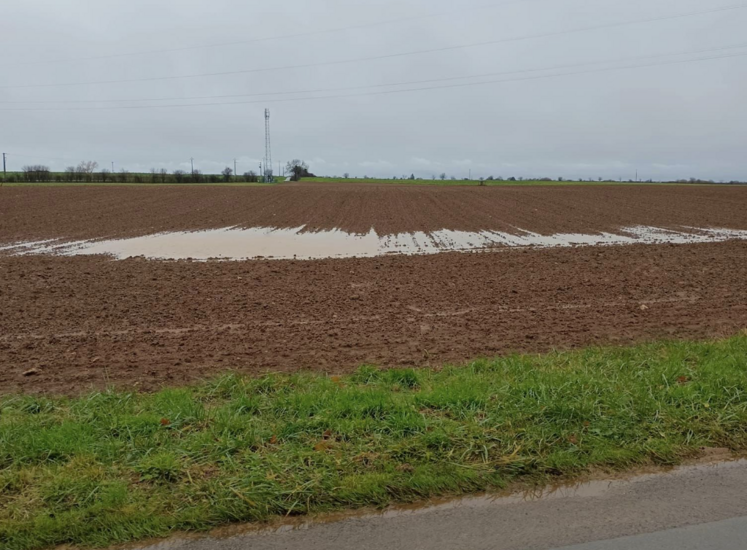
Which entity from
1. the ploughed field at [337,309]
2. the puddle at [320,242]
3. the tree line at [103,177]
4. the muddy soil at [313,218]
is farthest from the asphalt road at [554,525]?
the tree line at [103,177]

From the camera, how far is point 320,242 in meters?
17.8

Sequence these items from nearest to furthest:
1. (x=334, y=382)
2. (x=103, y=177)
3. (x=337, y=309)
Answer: (x=334, y=382) < (x=337, y=309) < (x=103, y=177)

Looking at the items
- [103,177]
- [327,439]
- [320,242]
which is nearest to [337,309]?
[327,439]

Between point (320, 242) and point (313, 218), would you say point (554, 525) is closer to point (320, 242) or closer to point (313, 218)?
point (320, 242)

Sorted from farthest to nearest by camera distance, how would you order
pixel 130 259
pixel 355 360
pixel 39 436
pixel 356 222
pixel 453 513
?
pixel 356 222, pixel 130 259, pixel 355 360, pixel 39 436, pixel 453 513

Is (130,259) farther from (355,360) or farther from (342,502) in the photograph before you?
(342,502)

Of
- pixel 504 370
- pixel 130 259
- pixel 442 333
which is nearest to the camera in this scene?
pixel 504 370

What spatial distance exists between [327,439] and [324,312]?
429cm

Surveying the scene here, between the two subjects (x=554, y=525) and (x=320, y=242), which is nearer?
(x=554, y=525)

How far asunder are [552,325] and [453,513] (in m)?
4.63

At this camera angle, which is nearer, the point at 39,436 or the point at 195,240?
the point at 39,436

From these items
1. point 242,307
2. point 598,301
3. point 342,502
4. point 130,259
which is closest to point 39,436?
point 342,502

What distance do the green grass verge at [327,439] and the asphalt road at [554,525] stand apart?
7.1 inches

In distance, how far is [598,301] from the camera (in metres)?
8.79
